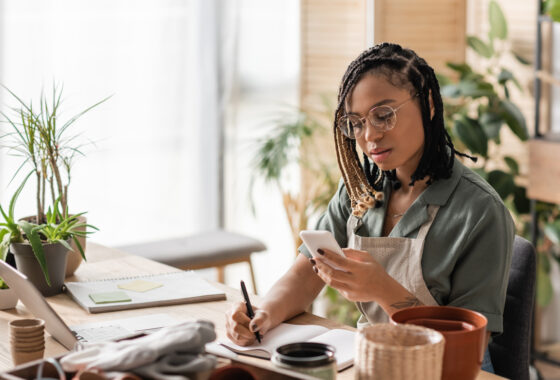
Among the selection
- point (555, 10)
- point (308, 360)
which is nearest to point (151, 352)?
point (308, 360)

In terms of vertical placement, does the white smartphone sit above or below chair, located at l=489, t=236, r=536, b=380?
above

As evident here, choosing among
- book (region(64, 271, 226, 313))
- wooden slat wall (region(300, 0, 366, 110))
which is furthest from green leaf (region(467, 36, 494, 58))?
book (region(64, 271, 226, 313))

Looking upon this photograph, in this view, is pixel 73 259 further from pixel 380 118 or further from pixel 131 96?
pixel 131 96

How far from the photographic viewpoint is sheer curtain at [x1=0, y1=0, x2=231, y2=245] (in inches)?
136

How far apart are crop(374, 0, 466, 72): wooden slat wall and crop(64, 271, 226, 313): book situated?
2026mm

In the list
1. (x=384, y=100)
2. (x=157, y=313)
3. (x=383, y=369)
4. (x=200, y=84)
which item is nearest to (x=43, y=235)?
(x=157, y=313)

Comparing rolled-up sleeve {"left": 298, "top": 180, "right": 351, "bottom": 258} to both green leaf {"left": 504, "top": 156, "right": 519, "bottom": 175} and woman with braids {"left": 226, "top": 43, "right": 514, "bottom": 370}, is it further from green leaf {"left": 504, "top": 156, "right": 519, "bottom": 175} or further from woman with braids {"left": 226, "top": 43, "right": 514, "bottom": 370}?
green leaf {"left": 504, "top": 156, "right": 519, "bottom": 175}

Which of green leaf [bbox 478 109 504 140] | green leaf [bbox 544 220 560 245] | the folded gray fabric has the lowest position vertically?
green leaf [bbox 544 220 560 245]

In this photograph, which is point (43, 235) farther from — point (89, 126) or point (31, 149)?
point (89, 126)

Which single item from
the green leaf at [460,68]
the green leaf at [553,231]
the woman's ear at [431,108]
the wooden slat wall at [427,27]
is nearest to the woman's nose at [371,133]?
the woman's ear at [431,108]

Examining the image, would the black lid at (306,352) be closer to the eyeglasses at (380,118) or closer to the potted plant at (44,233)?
the eyeglasses at (380,118)

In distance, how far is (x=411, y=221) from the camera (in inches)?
67.6

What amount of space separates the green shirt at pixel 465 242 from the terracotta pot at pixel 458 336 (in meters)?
0.28

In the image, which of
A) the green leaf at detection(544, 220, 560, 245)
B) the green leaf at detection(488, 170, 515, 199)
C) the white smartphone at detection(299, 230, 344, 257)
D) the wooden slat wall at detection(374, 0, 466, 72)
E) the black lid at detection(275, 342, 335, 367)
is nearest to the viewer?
the black lid at detection(275, 342, 335, 367)
